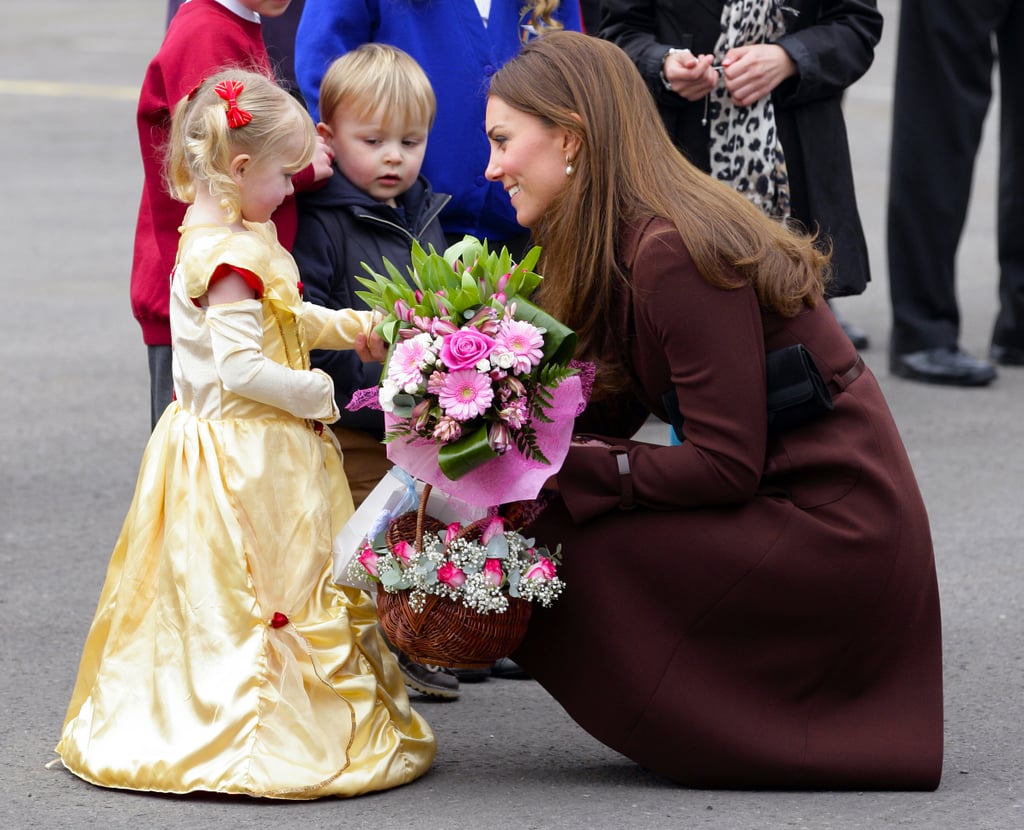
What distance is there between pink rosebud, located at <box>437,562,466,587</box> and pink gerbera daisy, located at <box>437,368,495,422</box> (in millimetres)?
288

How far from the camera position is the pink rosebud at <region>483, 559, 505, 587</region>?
10.9 feet

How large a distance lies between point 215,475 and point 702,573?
988 millimetres

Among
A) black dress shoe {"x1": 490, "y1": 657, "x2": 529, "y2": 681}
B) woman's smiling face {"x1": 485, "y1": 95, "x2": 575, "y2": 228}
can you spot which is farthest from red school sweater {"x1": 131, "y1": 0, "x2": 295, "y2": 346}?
black dress shoe {"x1": 490, "y1": 657, "x2": 529, "y2": 681}

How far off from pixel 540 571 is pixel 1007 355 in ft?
15.0

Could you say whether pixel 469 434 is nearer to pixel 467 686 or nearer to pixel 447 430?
pixel 447 430

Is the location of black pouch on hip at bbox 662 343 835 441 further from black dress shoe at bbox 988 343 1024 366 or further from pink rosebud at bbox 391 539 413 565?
black dress shoe at bbox 988 343 1024 366

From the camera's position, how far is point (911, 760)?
347cm

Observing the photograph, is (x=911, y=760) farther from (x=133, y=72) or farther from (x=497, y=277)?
(x=133, y=72)

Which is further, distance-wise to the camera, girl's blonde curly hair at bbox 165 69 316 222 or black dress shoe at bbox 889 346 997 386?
black dress shoe at bbox 889 346 997 386

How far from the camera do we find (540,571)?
3.37m

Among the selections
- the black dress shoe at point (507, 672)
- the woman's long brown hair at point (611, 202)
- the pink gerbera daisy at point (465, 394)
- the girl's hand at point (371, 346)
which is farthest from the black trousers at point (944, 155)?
the pink gerbera daisy at point (465, 394)

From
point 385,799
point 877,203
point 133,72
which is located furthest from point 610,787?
point 133,72

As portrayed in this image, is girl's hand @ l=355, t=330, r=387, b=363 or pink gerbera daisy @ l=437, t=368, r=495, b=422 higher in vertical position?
pink gerbera daisy @ l=437, t=368, r=495, b=422

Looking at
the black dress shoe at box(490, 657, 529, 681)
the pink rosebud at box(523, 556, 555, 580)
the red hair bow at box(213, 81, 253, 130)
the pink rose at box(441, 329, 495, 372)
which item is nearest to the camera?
the pink rose at box(441, 329, 495, 372)
